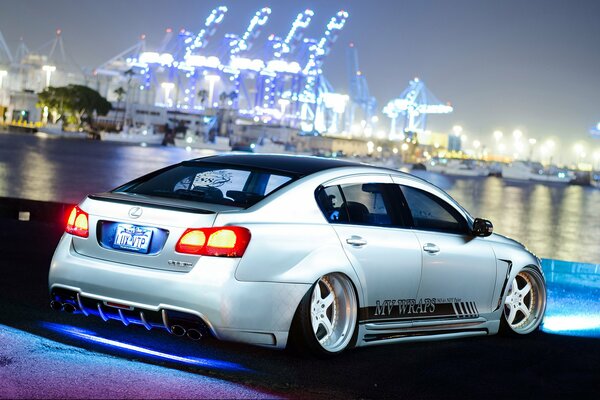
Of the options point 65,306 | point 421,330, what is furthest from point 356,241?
point 65,306

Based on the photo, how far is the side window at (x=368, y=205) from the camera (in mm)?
6488

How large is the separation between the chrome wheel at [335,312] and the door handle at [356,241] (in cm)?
22

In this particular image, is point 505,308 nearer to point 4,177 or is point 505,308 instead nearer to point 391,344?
point 391,344

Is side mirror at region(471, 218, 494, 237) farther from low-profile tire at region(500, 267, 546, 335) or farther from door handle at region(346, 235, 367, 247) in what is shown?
door handle at region(346, 235, 367, 247)

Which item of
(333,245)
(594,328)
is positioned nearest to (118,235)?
(333,245)

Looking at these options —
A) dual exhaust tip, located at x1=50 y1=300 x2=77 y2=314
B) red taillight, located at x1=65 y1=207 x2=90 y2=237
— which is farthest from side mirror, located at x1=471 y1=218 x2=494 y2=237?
dual exhaust tip, located at x1=50 y1=300 x2=77 y2=314

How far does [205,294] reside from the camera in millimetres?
5500

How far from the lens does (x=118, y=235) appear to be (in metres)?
5.81

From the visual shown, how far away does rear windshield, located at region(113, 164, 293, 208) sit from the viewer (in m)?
6.17

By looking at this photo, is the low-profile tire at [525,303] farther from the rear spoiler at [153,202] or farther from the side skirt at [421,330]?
the rear spoiler at [153,202]

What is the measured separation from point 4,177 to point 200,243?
1166 inches

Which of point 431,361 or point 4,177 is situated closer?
point 431,361

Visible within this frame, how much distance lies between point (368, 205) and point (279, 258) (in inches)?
53.2

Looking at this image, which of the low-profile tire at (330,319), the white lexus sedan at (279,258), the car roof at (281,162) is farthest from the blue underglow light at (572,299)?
the car roof at (281,162)
